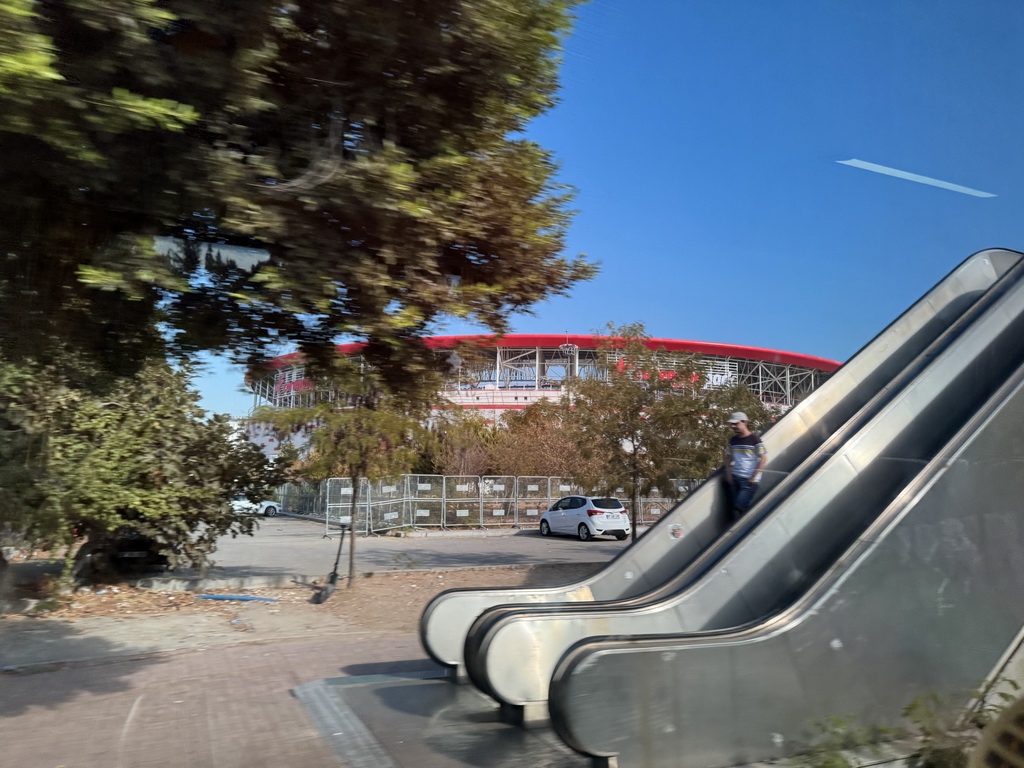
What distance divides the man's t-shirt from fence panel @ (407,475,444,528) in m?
20.2

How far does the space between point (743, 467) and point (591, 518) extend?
19135 mm

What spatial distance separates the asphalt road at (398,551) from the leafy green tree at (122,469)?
2.41 metres

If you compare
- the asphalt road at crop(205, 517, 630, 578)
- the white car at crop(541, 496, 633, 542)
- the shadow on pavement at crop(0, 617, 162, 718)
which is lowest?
the shadow on pavement at crop(0, 617, 162, 718)

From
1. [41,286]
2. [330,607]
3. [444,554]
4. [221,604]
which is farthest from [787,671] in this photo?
[444,554]

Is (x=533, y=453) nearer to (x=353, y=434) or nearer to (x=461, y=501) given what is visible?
(x=461, y=501)

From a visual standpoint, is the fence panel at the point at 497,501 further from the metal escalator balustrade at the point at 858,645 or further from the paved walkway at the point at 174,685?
the metal escalator balustrade at the point at 858,645

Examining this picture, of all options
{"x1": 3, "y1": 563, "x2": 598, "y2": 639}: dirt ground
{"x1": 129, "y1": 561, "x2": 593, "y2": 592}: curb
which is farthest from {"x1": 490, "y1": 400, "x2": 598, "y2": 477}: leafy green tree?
{"x1": 3, "y1": 563, "x2": 598, "y2": 639}: dirt ground

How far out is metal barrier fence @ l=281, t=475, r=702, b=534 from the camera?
85.4 ft

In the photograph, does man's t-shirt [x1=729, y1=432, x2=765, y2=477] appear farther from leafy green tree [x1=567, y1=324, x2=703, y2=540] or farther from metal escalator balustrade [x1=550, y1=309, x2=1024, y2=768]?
leafy green tree [x1=567, y1=324, x2=703, y2=540]

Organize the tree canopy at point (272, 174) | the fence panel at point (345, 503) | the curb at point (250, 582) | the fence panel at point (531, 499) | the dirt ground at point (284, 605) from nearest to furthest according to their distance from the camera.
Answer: the tree canopy at point (272, 174)
the dirt ground at point (284, 605)
the curb at point (250, 582)
the fence panel at point (345, 503)
the fence panel at point (531, 499)

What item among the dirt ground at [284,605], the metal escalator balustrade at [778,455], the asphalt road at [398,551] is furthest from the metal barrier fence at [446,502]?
the metal escalator balustrade at [778,455]

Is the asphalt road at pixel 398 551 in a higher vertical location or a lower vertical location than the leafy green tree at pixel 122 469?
lower

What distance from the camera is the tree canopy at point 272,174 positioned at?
3631 millimetres

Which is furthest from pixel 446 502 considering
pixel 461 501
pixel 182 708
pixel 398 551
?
pixel 182 708
